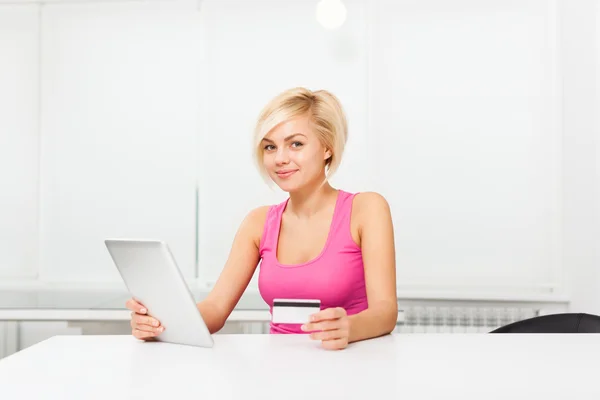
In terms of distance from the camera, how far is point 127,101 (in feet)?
12.5

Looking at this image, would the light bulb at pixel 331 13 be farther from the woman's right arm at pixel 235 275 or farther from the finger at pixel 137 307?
the finger at pixel 137 307

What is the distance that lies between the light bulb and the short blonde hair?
1.79m

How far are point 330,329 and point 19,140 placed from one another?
10.1 feet

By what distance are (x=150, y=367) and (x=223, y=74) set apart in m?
2.70

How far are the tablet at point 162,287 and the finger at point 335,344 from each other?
Result: 0.25 meters

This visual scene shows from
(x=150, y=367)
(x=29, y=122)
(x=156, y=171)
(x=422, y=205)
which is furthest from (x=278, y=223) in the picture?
(x=29, y=122)

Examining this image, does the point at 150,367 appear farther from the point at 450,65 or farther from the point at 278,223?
the point at 450,65

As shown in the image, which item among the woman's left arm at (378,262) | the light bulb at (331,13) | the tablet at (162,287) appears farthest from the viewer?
the light bulb at (331,13)

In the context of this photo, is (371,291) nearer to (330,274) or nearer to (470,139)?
(330,274)

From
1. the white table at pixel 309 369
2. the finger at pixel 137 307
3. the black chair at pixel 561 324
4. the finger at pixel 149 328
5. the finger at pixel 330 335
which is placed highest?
the finger at pixel 137 307

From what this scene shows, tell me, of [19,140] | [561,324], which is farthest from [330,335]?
[19,140]

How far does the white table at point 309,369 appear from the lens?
1.05 m

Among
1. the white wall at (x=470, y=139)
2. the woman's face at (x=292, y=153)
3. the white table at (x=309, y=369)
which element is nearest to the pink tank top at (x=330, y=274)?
the woman's face at (x=292, y=153)

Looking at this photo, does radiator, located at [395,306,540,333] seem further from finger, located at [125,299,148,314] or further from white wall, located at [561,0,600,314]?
finger, located at [125,299,148,314]
